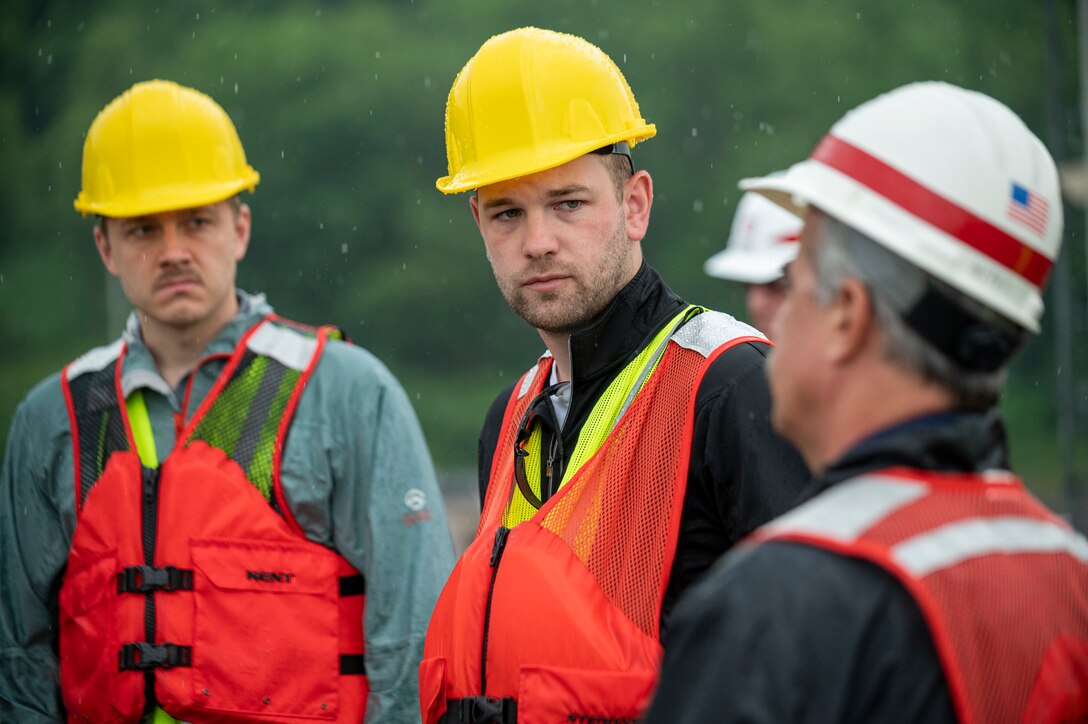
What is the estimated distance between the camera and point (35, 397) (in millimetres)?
4266

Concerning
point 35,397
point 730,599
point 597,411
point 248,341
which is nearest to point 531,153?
point 597,411

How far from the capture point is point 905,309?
70.1 inches

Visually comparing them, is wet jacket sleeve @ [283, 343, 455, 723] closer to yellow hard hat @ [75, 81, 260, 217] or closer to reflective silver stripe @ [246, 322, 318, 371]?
reflective silver stripe @ [246, 322, 318, 371]

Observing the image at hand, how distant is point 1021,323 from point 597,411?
1197 millimetres

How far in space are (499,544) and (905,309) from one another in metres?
1.26

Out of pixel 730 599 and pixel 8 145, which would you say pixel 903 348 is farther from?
pixel 8 145

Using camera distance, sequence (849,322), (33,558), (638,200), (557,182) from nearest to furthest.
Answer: (849,322)
(557,182)
(638,200)
(33,558)

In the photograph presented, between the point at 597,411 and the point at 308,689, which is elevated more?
the point at 597,411

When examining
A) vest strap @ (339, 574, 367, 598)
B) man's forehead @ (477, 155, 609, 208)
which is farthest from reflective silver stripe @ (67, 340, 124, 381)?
man's forehead @ (477, 155, 609, 208)

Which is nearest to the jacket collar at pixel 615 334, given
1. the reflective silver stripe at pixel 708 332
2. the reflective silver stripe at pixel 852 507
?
the reflective silver stripe at pixel 708 332

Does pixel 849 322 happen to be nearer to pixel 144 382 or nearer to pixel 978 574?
pixel 978 574

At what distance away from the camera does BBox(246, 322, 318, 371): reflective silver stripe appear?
4.16 meters

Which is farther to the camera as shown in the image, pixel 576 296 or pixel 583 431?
pixel 576 296

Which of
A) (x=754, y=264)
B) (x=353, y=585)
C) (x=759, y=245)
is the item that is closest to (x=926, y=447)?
(x=353, y=585)
